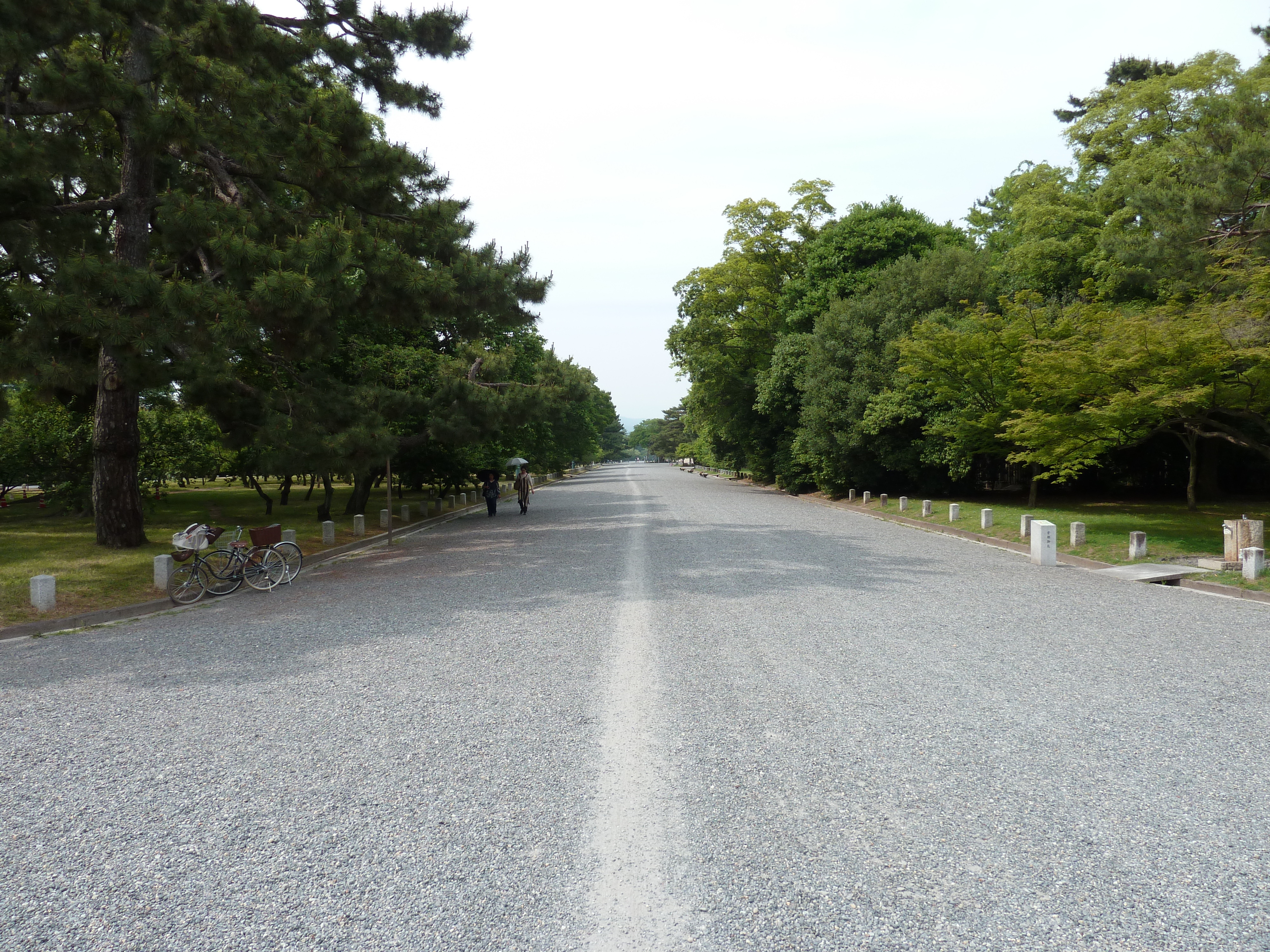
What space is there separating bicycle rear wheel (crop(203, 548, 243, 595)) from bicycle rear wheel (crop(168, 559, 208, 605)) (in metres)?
0.12

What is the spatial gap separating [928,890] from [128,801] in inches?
156

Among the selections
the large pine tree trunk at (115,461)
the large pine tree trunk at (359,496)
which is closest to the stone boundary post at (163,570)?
the large pine tree trunk at (115,461)

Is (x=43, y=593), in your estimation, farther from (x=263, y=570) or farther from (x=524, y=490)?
(x=524, y=490)

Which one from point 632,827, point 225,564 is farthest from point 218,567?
point 632,827

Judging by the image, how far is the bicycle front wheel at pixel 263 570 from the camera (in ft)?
36.7

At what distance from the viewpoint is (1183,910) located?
113 inches

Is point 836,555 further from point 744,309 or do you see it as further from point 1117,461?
point 744,309

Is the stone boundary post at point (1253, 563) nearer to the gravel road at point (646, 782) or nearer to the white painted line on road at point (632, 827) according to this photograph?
the gravel road at point (646, 782)

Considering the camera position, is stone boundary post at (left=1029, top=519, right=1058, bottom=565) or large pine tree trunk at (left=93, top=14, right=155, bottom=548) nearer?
stone boundary post at (left=1029, top=519, right=1058, bottom=565)

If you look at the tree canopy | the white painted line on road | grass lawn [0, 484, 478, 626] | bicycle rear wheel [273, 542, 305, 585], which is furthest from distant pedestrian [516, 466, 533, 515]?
the white painted line on road

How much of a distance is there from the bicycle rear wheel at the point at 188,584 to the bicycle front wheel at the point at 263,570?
597mm

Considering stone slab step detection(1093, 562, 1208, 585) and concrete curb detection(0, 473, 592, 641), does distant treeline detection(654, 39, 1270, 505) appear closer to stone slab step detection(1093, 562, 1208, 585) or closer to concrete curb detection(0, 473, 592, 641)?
stone slab step detection(1093, 562, 1208, 585)

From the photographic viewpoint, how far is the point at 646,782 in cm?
405

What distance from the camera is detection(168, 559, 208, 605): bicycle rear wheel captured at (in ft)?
33.6
